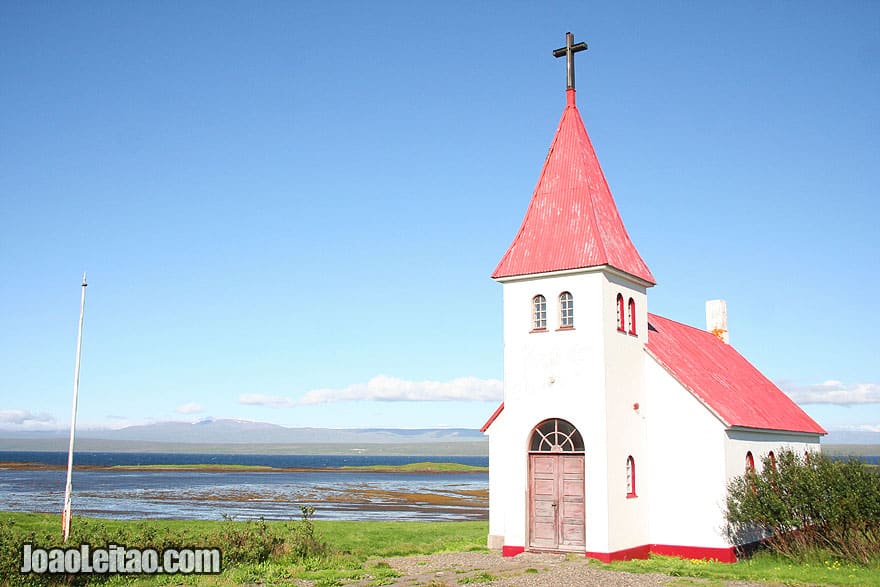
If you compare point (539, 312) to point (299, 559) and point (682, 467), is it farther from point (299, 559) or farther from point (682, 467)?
point (299, 559)

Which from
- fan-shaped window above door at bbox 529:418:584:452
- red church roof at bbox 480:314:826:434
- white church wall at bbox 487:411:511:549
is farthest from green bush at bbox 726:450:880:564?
white church wall at bbox 487:411:511:549

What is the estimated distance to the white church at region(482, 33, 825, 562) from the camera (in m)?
22.6

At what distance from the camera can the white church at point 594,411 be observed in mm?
22562

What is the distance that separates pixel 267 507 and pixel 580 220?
36.8m

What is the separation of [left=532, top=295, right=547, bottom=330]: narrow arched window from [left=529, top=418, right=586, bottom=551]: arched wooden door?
8.88ft

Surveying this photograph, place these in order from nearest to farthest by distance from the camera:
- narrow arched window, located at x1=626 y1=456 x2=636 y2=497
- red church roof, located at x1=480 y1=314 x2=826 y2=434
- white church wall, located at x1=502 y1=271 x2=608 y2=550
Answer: white church wall, located at x1=502 y1=271 x2=608 y2=550 → narrow arched window, located at x1=626 y1=456 x2=636 y2=497 → red church roof, located at x1=480 y1=314 x2=826 y2=434

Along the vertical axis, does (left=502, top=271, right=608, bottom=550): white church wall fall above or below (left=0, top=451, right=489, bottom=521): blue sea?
above

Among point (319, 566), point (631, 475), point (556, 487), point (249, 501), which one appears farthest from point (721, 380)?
point (249, 501)

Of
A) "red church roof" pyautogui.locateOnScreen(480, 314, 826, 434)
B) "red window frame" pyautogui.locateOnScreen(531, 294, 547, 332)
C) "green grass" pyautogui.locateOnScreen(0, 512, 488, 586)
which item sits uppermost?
"red window frame" pyautogui.locateOnScreen(531, 294, 547, 332)

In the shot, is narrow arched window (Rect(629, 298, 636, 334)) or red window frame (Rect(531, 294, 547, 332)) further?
narrow arched window (Rect(629, 298, 636, 334))

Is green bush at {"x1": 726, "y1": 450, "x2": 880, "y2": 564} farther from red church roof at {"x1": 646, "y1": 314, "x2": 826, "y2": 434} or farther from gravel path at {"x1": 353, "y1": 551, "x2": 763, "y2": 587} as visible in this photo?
gravel path at {"x1": 353, "y1": 551, "x2": 763, "y2": 587}

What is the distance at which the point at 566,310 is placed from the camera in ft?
77.4

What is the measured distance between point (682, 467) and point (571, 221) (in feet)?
25.0

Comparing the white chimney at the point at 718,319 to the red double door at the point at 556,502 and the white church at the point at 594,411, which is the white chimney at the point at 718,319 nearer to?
the white church at the point at 594,411
